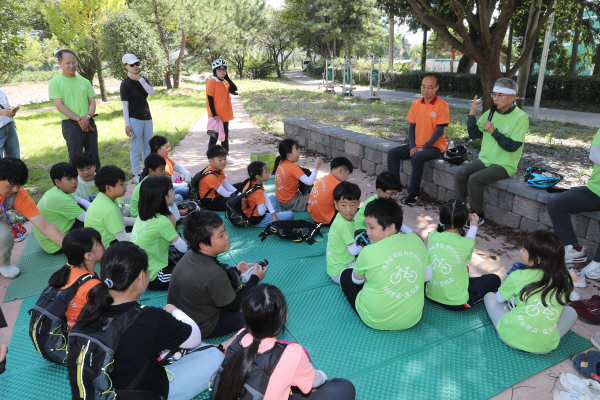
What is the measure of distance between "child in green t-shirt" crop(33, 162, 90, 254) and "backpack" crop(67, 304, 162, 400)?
242cm

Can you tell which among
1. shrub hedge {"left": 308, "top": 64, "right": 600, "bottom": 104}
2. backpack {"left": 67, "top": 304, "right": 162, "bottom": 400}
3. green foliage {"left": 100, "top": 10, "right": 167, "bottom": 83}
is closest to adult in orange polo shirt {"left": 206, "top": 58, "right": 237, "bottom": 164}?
backpack {"left": 67, "top": 304, "right": 162, "bottom": 400}

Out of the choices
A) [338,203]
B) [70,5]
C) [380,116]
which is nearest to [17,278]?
[338,203]

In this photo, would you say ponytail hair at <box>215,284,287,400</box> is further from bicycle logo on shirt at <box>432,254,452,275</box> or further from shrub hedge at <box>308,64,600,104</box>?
shrub hedge at <box>308,64,600,104</box>

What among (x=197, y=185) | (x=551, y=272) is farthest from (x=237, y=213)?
(x=551, y=272)

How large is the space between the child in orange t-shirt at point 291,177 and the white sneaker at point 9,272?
2801 mm

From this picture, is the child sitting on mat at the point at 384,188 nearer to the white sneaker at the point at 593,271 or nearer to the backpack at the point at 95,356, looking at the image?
the white sneaker at the point at 593,271

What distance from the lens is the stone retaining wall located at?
3645mm

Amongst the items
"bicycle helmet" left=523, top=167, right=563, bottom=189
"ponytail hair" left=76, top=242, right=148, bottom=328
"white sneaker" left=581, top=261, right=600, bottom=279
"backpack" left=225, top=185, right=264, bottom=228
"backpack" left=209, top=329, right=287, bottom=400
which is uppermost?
"ponytail hair" left=76, top=242, right=148, bottom=328

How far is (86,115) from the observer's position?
5152 mm

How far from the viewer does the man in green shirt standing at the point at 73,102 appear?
4.95m

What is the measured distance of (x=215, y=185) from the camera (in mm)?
4676

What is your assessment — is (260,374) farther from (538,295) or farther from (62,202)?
(62,202)

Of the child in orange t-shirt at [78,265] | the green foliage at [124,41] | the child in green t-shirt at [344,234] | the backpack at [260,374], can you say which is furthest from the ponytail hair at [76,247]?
the green foliage at [124,41]

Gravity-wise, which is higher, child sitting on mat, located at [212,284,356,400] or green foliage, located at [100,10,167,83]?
green foliage, located at [100,10,167,83]
